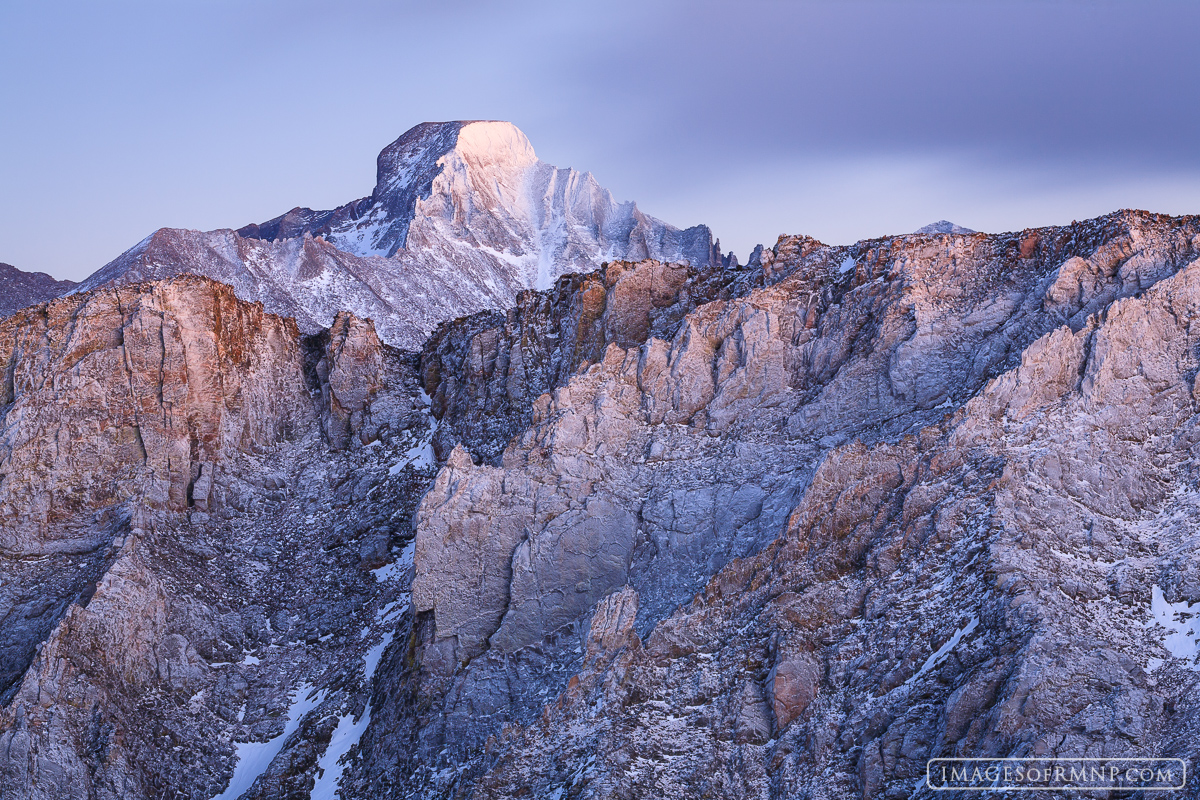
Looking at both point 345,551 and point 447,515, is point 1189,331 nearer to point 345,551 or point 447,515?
point 447,515

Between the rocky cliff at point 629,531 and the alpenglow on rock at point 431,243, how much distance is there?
127ft

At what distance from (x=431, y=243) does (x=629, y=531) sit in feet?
300

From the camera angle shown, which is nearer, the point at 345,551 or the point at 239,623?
the point at 239,623

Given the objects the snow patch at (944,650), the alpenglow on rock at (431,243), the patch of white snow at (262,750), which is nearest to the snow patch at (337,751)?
the patch of white snow at (262,750)

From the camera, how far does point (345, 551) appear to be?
68.7 metres

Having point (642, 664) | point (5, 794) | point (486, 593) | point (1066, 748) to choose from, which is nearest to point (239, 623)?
point (5, 794)

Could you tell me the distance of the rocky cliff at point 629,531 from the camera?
3672 centimetres

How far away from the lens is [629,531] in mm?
51125

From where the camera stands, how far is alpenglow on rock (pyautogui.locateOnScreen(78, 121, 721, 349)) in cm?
11794

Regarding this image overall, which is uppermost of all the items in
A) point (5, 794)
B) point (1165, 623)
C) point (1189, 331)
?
point (1189, 331)

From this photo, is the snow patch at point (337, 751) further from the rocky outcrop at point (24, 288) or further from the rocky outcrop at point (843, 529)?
the rocky outcrop at point (24, 288)

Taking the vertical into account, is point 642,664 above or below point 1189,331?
below

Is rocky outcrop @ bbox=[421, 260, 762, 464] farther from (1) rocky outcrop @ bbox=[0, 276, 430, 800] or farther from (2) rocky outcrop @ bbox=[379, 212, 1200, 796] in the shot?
(2) rocky outcrop @ bbox=[379, 212, 1200, 796]

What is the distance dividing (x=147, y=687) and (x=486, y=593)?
18958 millimetres
